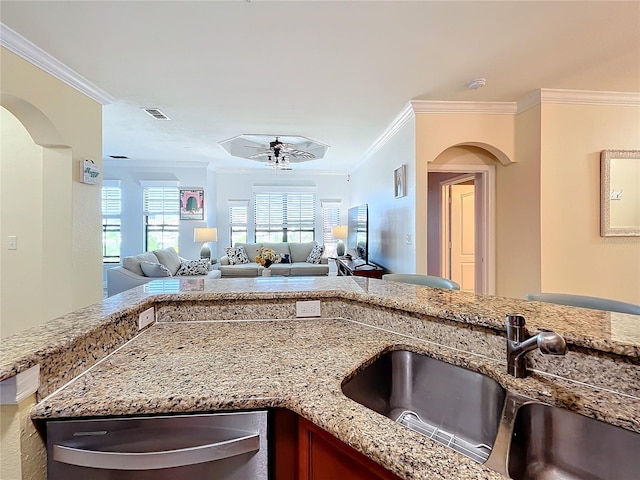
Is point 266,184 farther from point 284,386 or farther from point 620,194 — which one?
point 284,386

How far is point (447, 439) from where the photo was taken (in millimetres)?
989

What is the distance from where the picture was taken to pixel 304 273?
5879 millimetres

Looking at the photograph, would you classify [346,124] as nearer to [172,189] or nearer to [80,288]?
[80,288]

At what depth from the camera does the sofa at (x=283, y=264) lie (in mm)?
5824

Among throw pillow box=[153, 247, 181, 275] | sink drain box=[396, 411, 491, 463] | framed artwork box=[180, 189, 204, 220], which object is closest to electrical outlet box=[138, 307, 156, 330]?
sink drain box=[396, 411, 491, 463]

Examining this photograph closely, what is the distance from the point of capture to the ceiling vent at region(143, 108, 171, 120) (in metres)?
3.37

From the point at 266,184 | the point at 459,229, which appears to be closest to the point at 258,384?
the point at 459,229

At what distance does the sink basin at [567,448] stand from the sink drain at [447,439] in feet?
0.39

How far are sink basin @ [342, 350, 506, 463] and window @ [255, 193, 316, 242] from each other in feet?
20.4

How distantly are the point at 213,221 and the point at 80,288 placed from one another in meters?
3.96

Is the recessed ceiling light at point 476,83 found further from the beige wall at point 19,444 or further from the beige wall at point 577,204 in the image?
the beige wall at point 19,444

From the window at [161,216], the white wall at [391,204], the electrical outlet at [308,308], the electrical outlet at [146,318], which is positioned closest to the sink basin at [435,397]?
the electrical outlet at [308,308]

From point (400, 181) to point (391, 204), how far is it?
57cm

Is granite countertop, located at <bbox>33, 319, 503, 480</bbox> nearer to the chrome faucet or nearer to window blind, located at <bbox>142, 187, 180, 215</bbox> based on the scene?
the chrome faucet
